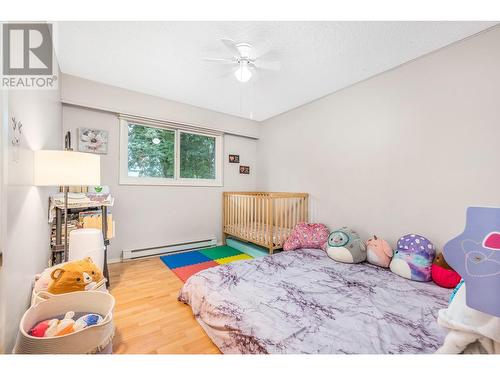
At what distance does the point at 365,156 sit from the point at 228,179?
2.28m

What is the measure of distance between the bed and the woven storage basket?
662 mm

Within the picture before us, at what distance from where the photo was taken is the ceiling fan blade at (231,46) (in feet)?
5.73

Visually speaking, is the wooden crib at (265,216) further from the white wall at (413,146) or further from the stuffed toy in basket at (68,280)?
the stuffed toy in basket at (68,280)

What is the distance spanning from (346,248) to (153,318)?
192 cm

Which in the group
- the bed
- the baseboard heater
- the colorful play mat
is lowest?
the colorful play mat

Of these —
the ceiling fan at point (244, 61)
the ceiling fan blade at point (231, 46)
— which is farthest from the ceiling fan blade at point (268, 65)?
the ceiling fan blade at point (231, 46)

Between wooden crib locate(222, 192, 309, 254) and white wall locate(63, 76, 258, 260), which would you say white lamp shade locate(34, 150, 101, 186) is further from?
wooden crib locate(222, 192, 309, 254)

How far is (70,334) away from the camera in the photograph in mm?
905

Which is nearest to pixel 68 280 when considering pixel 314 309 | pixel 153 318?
pixel 153 318

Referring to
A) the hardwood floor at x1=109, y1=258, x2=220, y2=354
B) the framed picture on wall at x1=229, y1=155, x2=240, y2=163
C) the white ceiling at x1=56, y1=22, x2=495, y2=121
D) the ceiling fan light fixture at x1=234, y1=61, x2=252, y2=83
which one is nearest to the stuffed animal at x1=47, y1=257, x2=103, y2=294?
the hardwood floor at x1=109, y1=258, x2=220, y2=354

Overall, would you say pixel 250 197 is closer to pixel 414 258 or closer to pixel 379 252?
pixel 379 252

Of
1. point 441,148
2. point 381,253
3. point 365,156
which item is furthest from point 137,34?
point 381,253

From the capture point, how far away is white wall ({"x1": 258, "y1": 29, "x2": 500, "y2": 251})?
1724 mm

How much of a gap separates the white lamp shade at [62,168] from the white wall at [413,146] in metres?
2.70
